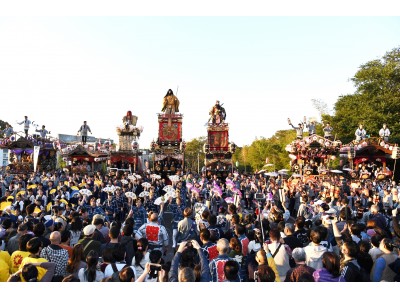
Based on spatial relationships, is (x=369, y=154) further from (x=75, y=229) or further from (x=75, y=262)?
(x=75, y=262)

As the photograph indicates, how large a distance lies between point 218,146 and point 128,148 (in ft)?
29.0

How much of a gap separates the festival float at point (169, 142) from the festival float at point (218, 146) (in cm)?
248

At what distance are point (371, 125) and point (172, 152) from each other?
19332 mm

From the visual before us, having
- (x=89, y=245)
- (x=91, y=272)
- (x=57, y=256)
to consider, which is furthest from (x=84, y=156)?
(x=91, y=272)

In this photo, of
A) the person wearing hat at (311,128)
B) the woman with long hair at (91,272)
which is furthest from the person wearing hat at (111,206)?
the person wearing hat at (311,128)

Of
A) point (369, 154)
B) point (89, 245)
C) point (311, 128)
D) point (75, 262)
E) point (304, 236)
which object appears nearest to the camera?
point (75, 262)

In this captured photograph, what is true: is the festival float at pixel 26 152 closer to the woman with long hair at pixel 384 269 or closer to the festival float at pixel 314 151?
the festival float at pixel 314 151

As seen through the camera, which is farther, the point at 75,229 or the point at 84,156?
the point at 84,156

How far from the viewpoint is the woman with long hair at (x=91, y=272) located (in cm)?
443

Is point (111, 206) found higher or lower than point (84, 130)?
lower

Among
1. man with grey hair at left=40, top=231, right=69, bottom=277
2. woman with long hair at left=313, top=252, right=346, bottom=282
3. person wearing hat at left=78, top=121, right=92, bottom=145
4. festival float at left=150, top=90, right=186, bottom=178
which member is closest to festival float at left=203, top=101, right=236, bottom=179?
festival float at left=150, top=90, right=186, bottom=178

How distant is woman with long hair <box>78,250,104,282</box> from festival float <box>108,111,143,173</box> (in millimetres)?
29024

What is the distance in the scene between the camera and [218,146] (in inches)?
1357

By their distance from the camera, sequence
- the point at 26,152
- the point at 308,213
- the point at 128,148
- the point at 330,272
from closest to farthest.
Result: the point at 330,272
the point at 308,213
the point at 26,152
the point at 128,148
